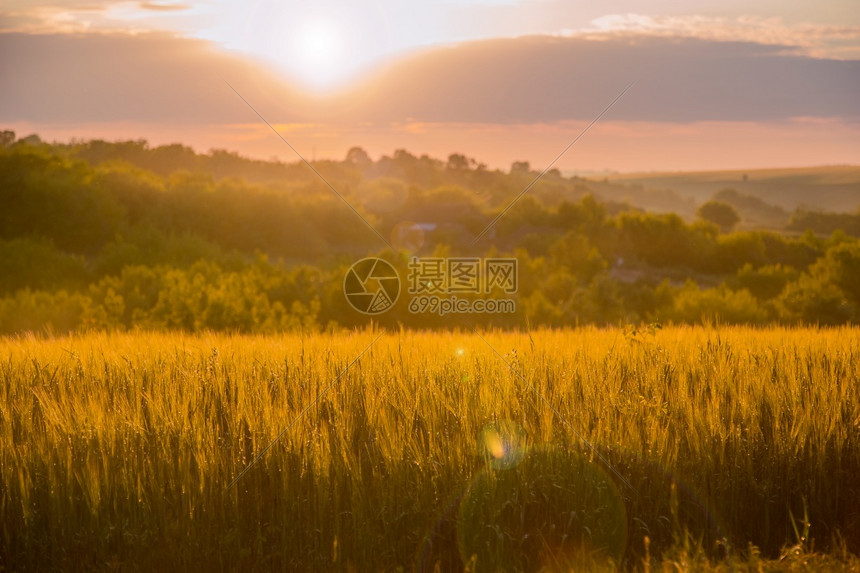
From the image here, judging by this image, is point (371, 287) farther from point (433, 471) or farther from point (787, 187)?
point (787, 187)

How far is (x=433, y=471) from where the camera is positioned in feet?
15.3

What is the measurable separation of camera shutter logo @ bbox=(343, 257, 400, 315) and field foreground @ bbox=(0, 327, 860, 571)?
10.5 meters

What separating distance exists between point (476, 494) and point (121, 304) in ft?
38.9

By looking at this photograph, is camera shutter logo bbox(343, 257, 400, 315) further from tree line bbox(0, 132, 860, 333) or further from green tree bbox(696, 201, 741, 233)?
green tree bbox(696, 201, 741, 233)

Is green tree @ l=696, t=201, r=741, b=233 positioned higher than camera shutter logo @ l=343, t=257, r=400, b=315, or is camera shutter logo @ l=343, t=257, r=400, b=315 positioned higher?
green tree @ l=696, t=201, r=741, b=233

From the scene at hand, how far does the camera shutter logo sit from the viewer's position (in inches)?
652

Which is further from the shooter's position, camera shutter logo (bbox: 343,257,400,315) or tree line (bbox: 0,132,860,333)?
camera shutter logo (bbox: 343,257,400,315)

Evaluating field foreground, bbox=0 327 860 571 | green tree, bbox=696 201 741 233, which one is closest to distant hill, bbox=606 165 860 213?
green tree, bbox=696 201 741 233

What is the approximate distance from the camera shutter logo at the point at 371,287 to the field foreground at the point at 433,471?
1054cm

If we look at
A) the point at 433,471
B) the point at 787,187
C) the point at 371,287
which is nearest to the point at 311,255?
the point at 371,287

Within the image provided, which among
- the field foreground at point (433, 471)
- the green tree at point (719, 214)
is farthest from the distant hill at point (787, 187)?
the field foreground at point (433, 471)

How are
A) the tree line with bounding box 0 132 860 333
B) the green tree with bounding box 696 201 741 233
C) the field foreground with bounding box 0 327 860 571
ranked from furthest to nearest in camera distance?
the green tree with bounding box 696 201 741 233 → the tree line with bounding box 0 132 860 333 → the field foreground with bounding box 0 327 860 571

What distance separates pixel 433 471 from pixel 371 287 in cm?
1238

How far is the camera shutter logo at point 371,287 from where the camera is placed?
16562 millimetres
